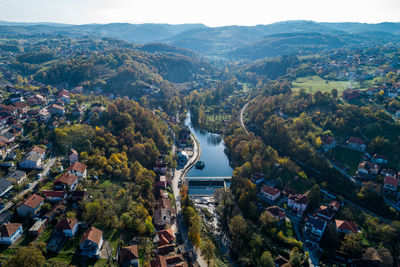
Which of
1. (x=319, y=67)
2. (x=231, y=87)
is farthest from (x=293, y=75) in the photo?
(x=231, y=87)

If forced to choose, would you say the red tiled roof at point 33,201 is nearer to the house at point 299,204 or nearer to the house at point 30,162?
the house at point 30,162

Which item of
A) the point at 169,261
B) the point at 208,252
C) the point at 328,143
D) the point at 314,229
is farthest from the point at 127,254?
the point at 328,143

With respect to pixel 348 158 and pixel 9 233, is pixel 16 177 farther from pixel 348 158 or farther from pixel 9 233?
pixel 348 158

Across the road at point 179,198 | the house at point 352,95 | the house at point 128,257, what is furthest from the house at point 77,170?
the house at point 352,95

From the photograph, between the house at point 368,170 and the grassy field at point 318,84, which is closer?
the house at point 368,170

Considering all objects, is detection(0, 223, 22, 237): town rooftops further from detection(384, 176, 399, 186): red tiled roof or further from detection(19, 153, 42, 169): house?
detection(384, 176, 399, 186): red tiled roof

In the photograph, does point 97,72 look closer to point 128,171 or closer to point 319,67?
point 128,171
